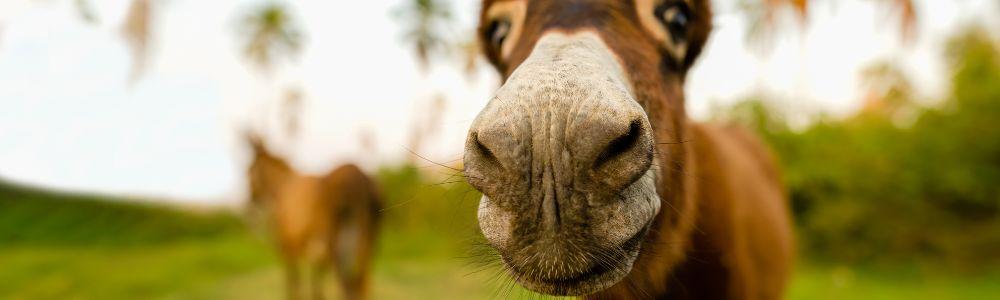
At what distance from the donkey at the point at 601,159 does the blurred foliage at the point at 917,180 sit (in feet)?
43.0

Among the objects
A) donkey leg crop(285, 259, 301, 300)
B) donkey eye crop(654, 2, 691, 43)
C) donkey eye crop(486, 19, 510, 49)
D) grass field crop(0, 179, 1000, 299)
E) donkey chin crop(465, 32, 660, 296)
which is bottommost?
grass field crop(0, 179, 1000, 299)

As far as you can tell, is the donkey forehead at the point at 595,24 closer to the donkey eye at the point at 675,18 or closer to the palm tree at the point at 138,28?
the donkey eye at the point at 675,18

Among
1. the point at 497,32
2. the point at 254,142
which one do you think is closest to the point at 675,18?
the point at 497,32

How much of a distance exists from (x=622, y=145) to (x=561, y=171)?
0.15 m

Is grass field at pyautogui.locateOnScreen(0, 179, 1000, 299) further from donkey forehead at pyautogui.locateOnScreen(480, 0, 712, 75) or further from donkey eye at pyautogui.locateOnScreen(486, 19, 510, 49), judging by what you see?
donkey forehead at pyautogui.locateOnScreen(480, 0, 712, 75)

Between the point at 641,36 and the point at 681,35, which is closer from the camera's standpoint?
the point at 641,36

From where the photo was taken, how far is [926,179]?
42.4ft

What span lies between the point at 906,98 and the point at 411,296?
14423 mm

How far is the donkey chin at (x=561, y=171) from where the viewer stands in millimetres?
1222

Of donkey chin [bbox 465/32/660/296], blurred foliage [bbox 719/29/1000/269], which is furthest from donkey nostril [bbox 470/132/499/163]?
blurred foliage [bbox 719/29/1000/269]

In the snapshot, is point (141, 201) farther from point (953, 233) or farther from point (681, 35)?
point (953, 233)

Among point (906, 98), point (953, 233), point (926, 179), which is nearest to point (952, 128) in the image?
point (926, 179)

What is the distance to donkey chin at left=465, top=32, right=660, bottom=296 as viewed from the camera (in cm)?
122

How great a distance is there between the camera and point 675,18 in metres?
2.06
